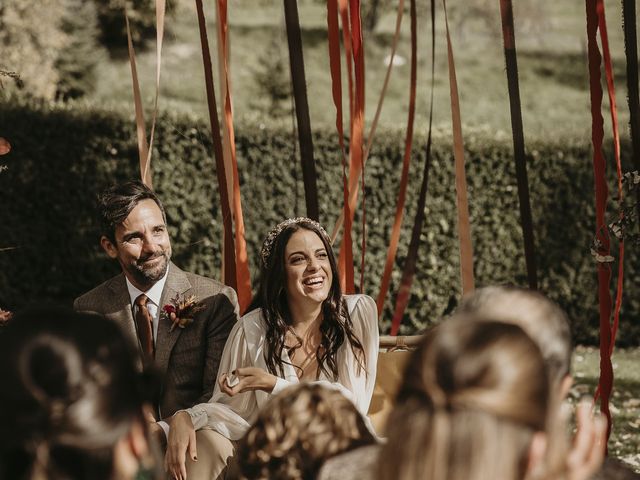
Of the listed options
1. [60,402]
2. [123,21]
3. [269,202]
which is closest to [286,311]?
[60,402]

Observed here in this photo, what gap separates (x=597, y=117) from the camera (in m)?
3.37

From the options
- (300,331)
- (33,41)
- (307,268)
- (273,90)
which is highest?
(33,41)

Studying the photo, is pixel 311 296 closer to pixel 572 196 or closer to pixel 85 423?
pixel 85 423

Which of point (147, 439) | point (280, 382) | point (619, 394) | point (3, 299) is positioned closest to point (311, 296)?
point (280, 382)

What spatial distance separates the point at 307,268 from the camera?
3488 mm

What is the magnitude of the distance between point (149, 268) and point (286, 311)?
56 centimetres

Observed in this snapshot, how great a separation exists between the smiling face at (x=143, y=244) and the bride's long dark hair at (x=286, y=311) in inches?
16.0

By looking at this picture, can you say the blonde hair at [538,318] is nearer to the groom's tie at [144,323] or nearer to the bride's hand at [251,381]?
the bride's hand at [251,381]

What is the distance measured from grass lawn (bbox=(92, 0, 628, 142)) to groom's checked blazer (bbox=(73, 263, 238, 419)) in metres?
12.0

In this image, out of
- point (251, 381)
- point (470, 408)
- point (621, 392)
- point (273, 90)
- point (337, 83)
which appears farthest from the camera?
point (273, 90)

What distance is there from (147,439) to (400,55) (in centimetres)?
1844

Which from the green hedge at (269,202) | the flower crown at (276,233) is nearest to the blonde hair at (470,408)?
the flower crown at (276,233)

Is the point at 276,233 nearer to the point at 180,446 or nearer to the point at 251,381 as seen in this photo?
the point at 251,381

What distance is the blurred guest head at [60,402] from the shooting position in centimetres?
136
